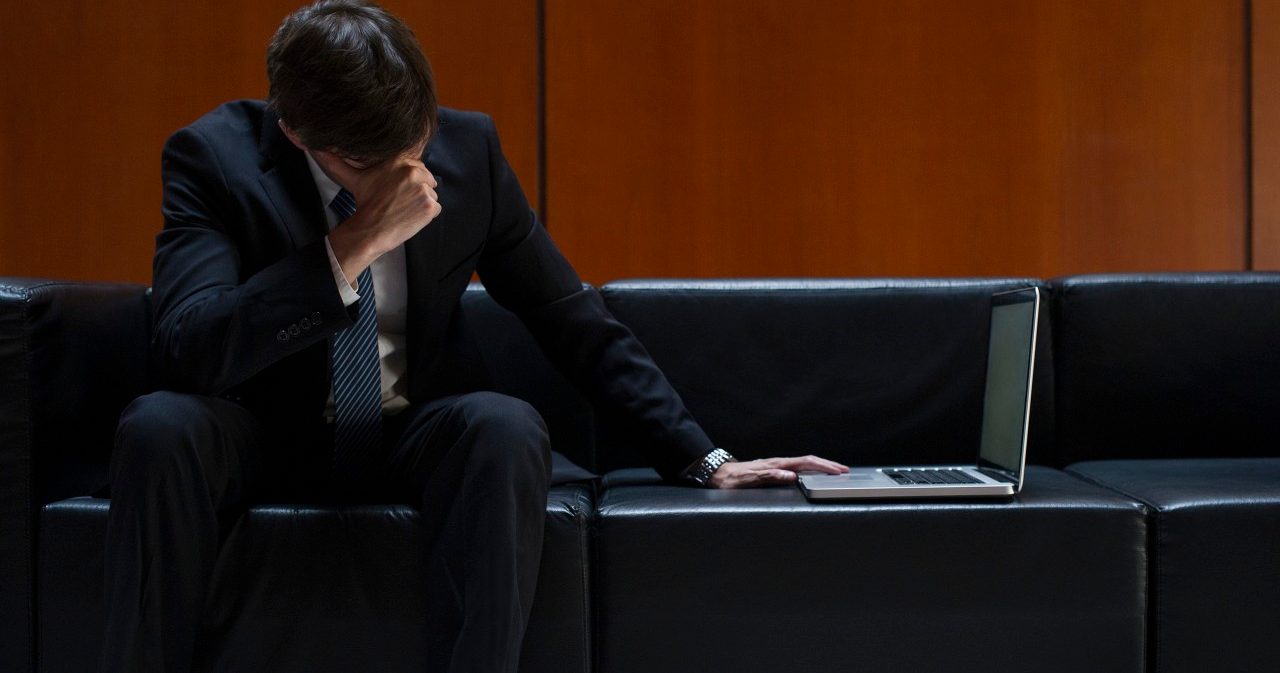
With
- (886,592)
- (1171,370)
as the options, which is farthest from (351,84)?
(1171,370)

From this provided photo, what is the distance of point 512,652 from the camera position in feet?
3.79

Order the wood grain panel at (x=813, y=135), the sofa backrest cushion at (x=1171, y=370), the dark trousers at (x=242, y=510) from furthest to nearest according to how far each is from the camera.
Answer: the wood grain panel at (x=813, y=135) < the sofa backrest cushion at (x=1171, y=370) < the dark trousers at (x=242, y=510)

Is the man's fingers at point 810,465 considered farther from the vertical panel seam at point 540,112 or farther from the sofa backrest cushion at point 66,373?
the vertical panel seam at point 540,112

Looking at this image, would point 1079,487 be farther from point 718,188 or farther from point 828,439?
point 718,188

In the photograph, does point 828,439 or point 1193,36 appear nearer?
point 828,439

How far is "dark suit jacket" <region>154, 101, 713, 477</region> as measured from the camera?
121 centimetres

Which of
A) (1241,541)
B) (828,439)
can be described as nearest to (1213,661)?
(1241,541)

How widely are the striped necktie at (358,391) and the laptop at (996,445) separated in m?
0.59

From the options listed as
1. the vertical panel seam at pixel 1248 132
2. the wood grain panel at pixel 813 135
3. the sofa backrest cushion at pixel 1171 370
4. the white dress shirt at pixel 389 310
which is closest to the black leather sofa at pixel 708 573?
the white dress shirt at pixel 389 310

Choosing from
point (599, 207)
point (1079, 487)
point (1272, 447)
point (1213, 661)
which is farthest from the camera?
point (599, 207)

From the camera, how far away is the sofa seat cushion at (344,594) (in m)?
1.27

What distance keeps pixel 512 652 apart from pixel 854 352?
0.97m

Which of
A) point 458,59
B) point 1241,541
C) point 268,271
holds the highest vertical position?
point 458,59

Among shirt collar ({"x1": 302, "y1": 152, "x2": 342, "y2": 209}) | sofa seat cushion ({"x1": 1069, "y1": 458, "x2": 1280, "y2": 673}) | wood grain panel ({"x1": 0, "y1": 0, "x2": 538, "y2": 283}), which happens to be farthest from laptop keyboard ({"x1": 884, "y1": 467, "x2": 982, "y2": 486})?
wood grain panel ({"x1": 0, "y1": 0, "x2": 538, "y2": 283})
